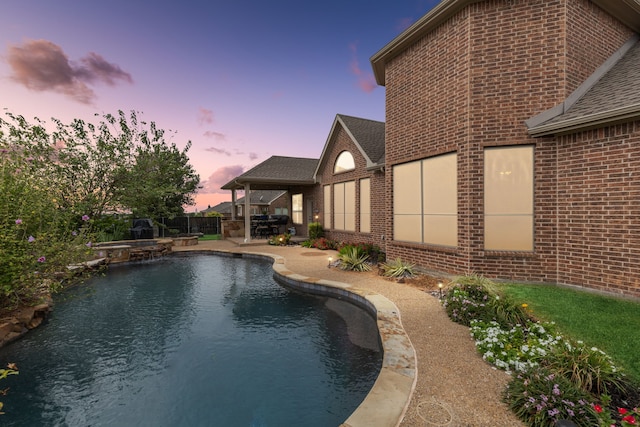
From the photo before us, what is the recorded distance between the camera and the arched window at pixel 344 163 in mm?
13570

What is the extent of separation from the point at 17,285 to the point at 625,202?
11366 millimetres

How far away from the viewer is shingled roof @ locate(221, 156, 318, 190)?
15555 mm

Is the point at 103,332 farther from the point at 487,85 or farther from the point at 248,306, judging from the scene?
the point at 487,85

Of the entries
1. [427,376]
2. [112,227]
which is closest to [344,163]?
[427,376]

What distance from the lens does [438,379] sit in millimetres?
2965

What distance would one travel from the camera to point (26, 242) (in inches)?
192

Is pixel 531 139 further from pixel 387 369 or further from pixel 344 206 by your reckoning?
pixel 344 206

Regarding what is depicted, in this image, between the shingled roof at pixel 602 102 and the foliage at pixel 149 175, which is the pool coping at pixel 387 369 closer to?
the shingled roof at pixel 602 102

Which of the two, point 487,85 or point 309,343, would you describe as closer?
point 309,343

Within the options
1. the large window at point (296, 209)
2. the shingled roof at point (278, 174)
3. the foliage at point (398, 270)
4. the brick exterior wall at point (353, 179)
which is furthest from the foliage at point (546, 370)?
the large window at point (296, 209)

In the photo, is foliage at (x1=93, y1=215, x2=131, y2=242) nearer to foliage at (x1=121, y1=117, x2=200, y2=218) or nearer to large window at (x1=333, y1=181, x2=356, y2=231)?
foliage at (x1=121, y1=117, x2=200, y2=218)

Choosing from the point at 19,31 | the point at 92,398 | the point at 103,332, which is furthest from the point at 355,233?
the point at 19,31

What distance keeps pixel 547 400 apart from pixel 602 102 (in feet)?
20.8

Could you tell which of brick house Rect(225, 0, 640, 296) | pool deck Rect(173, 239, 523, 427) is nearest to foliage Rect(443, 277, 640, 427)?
pool deck Rect(173, 239, 523, 427)
